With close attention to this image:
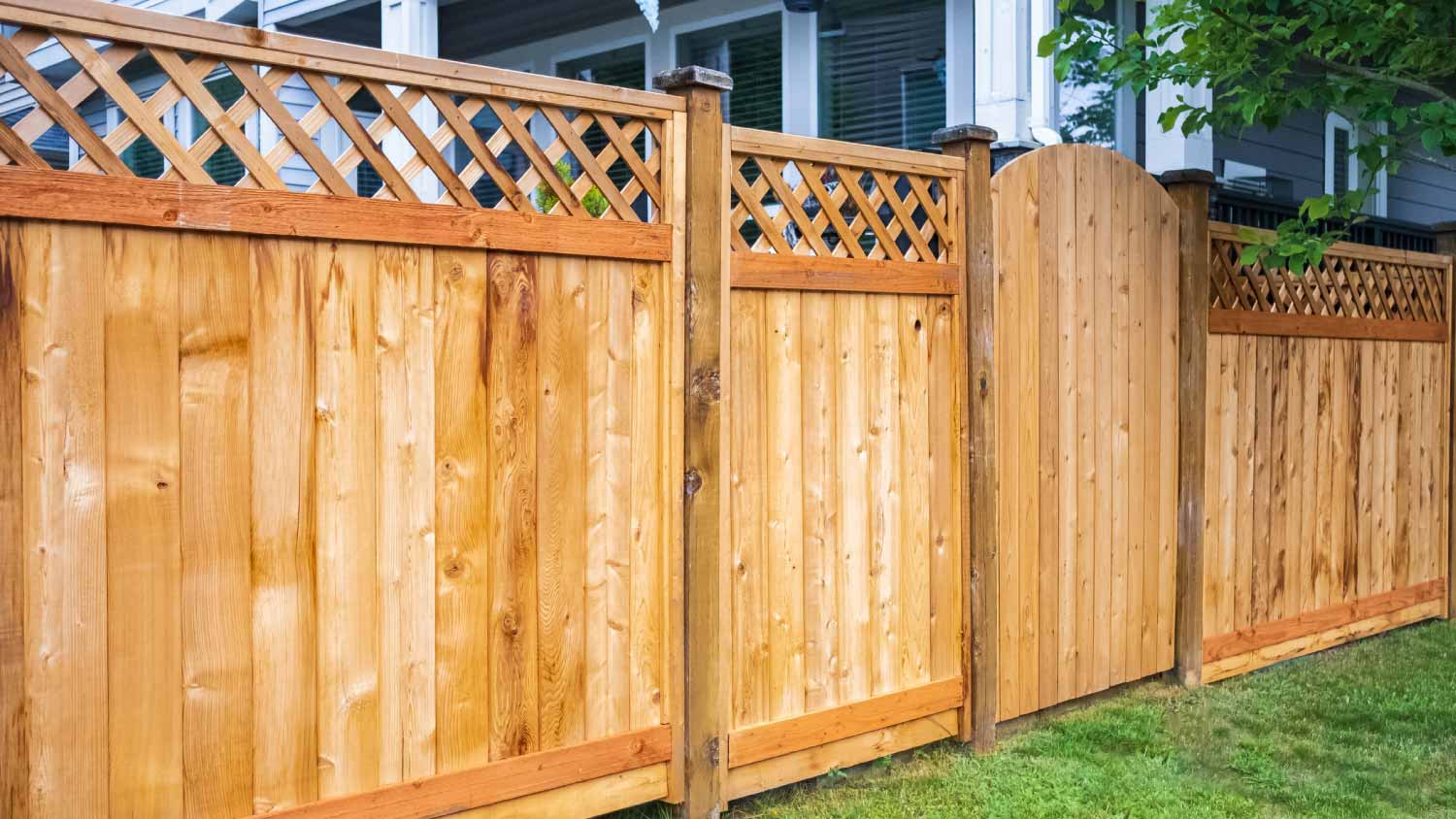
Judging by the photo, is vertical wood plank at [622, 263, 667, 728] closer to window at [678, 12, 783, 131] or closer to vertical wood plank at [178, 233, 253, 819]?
vertical wood plank at [178, 233, 253, 819]

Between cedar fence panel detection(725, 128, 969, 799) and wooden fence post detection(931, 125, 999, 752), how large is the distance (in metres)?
0.03

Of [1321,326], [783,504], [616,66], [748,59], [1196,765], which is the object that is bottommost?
[1196,765]

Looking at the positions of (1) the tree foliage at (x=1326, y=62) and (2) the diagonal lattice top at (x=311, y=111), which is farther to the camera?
(1) the tree foliage at (x=1326, y=62)

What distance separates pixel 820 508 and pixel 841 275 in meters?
0.69

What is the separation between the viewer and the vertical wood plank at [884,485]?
3793mm

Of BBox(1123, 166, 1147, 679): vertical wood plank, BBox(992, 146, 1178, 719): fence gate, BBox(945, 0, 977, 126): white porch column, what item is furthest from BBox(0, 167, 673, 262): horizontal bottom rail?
BBox(945, 0, 977, 126): white porch column

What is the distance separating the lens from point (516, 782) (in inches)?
117

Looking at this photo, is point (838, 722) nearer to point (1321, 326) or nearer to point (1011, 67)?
point (1321, 326)

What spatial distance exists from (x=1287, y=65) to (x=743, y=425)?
2601 millimetres

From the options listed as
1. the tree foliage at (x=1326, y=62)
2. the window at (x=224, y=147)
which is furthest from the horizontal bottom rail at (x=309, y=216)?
the window at (x=224, y=147)

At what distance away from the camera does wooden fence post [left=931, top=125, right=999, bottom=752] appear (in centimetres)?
403

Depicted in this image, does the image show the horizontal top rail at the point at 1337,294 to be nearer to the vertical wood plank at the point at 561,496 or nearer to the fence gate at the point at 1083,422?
the fence gate at the point at 1083,422

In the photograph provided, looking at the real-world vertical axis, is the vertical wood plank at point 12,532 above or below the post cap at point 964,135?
below

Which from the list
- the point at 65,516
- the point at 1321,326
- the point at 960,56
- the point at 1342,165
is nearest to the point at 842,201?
the point at 65,516
